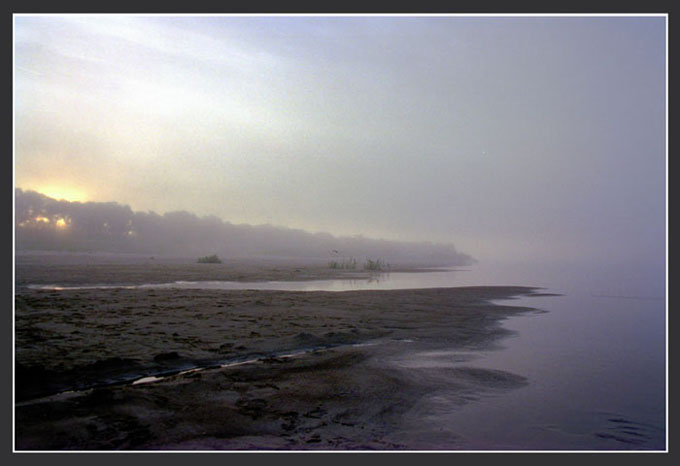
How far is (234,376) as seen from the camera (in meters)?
7.64

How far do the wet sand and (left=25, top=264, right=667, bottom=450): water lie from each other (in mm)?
286

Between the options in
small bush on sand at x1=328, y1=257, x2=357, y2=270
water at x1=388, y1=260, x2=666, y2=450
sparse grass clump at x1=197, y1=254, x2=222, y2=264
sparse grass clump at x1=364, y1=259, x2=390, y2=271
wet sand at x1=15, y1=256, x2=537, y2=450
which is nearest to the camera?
wet sand at x1=15, y1=256, x2=537, y2=450

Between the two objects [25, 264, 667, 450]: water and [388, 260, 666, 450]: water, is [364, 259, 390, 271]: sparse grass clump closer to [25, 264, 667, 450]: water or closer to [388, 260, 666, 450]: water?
[25, 264, 667, 450]: water

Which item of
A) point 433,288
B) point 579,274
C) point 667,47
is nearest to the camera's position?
point 667,47

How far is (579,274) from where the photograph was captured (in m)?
31.5

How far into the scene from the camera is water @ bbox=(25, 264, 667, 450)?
6129 millimetres

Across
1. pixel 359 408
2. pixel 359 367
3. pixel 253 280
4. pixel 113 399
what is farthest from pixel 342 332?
pixel 253 280

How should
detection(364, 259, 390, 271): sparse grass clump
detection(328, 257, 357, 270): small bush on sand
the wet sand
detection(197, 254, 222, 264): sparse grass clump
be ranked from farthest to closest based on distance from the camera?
detection(197, 254, 222, 264): sparse grass clump
detection(328, 257, 357, 270): small bush on sand
detection(364, 259, 390, 271): sparse grass clump
the wet sand

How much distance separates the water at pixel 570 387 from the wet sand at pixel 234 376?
286mm

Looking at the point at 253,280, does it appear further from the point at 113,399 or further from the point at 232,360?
the point at 113,399

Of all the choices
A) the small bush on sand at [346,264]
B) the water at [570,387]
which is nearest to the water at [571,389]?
the water at [570,387]

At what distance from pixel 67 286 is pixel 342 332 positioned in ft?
34.4

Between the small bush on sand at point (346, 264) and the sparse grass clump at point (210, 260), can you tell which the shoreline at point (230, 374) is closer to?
Result: the small bush on sand at point (346, 264)

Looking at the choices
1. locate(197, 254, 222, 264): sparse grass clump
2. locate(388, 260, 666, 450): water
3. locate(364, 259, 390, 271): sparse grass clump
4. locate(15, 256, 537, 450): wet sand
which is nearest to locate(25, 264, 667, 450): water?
locate(388, 260, 666, 450): water
